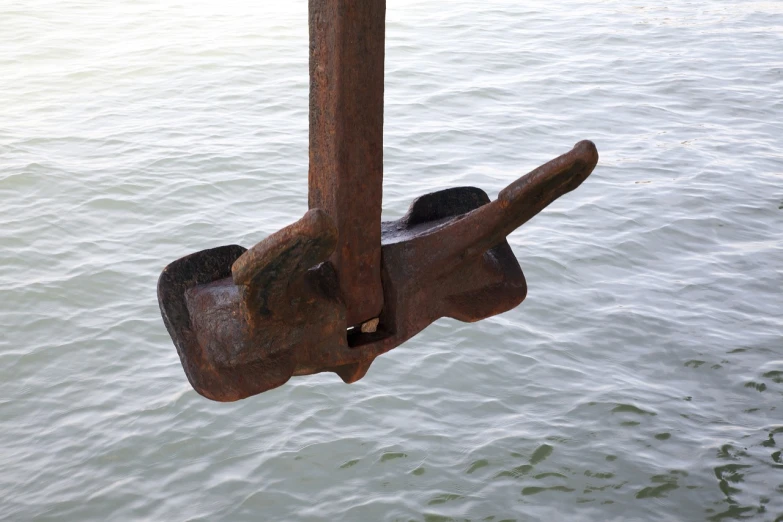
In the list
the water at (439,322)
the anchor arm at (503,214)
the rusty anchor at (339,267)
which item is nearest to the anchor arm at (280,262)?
the rusty anchor at (339,267)

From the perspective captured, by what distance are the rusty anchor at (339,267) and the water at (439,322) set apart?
2194 millimetres

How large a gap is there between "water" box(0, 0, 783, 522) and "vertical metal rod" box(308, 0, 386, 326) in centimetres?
230

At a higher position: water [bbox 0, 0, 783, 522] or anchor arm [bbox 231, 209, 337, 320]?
anchor arm [bbox 231, 209, 337, 320]

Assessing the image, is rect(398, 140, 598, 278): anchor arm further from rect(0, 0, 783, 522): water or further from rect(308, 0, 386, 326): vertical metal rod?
rect(0, 0, 783, 522): water

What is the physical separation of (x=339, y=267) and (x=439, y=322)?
3472 mm

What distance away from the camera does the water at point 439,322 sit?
394 centimetres

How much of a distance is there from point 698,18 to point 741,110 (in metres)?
4.41

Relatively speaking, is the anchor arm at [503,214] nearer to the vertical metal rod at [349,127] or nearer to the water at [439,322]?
the vertical metal rod at [349,127]


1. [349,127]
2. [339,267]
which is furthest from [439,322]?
[349,127]

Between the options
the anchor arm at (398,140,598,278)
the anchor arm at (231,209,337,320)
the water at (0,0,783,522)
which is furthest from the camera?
the water at (0,0,783,522)

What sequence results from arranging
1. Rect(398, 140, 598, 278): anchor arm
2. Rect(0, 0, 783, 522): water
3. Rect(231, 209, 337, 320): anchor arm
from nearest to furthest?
Rect(231, 209, 337, 320): anchor arm, Rect(398, 140, 598, 278): anchor arm, Rect(0, 0, 783, 522): water

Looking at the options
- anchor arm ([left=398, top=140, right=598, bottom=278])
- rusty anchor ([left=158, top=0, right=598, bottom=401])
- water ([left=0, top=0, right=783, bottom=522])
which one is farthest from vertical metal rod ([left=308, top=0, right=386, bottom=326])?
water ([left=0, top=0, right=783, bottom=522])

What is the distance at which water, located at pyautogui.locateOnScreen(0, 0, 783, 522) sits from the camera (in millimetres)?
3943

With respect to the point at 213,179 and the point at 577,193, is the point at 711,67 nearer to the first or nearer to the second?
the point at 577,193
